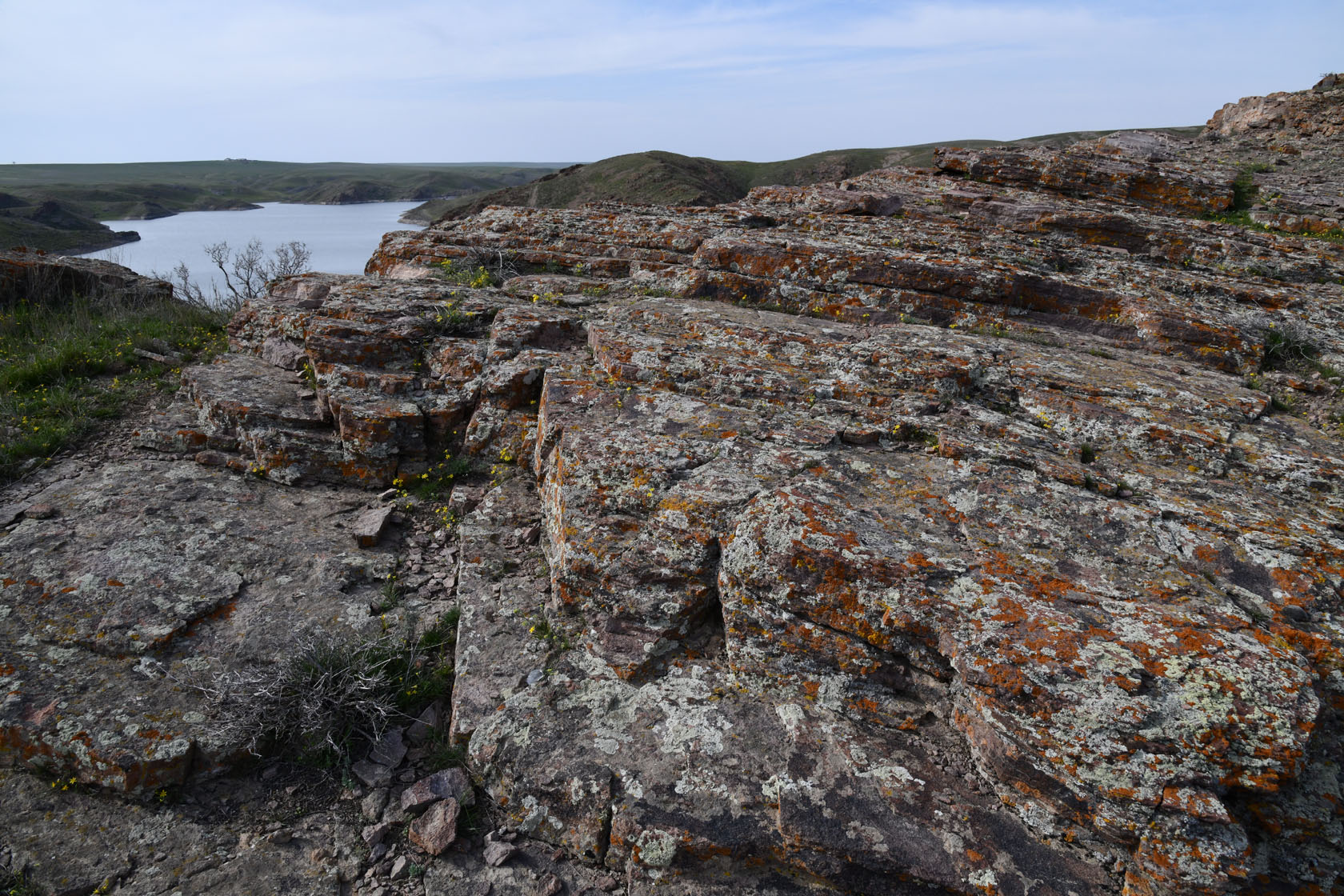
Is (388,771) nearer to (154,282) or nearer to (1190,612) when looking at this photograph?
(1190,612)

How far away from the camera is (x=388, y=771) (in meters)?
4.44

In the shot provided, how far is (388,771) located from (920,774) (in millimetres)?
3734

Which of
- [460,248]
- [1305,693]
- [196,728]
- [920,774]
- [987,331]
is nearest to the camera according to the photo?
[1305,693]

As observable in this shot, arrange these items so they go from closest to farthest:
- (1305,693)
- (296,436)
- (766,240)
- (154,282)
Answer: (1305,693) < (296,436) < (766,240) < (154,282)

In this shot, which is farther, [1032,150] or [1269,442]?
[1032,150]

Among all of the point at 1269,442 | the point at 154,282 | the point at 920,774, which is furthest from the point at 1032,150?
the point at 154,282

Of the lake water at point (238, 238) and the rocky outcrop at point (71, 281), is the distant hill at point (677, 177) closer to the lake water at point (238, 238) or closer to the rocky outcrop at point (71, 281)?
the lake water at point (238, 238)

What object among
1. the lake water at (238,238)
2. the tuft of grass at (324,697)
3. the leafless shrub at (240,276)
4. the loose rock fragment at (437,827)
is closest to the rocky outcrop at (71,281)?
the leafless shrub at (240,276)

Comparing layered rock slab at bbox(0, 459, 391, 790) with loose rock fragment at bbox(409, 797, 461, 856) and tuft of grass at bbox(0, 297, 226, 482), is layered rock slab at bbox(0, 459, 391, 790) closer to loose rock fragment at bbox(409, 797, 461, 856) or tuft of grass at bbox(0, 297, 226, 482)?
tuft of grass at bbox(0, 297, 226, 482)

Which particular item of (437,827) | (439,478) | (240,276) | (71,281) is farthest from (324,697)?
(240,276)

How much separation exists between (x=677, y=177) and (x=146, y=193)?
96.9 m

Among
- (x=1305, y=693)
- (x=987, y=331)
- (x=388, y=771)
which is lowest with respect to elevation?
(x=388, y=771)

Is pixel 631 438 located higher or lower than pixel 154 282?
lower

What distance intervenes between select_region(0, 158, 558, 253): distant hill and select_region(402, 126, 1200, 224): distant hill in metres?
31.7
